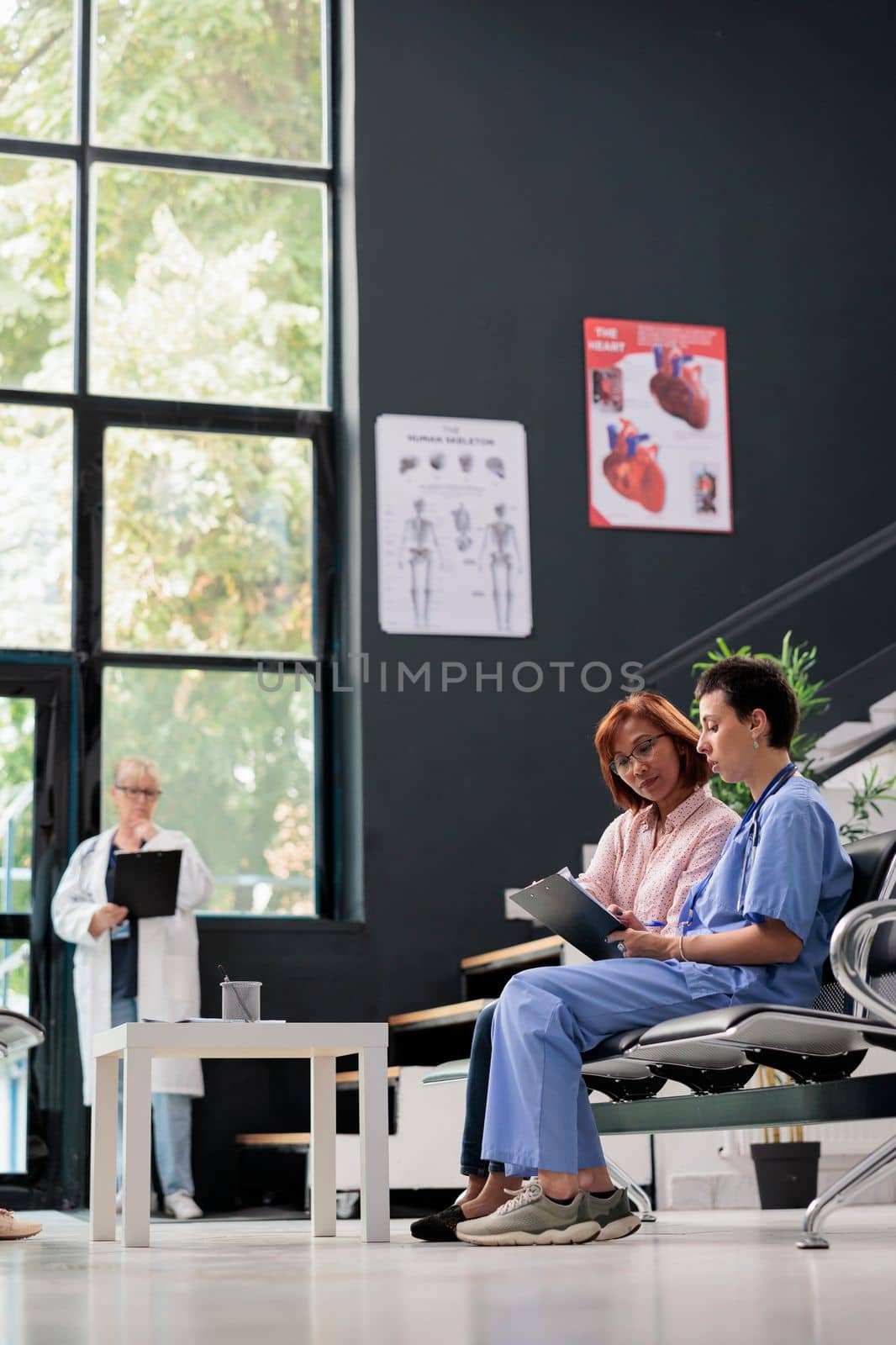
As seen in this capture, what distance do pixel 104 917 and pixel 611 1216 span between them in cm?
305

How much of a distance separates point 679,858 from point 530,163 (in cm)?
434

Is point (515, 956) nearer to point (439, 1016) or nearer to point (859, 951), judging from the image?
point (439, 1016)

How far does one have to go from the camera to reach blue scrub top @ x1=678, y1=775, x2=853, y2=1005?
307 cm

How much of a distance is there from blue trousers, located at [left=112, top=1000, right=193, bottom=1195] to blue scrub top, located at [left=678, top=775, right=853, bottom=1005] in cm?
300

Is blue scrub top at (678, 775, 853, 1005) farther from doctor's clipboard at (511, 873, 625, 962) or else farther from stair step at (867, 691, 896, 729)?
stair step at (867, 691, 896, 729)

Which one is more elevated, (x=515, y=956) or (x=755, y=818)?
(x=755, y=818)

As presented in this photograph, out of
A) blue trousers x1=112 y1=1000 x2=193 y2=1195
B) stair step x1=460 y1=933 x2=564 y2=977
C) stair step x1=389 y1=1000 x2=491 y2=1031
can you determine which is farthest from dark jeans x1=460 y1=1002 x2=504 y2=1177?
blue trousers x1=112 y1=1000 x2=193 y2=1195

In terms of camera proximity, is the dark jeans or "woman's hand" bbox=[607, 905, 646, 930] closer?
the dark jeans

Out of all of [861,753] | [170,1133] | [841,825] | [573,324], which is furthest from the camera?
[573,324]

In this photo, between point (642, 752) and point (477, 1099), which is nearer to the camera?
point (477, 1099)

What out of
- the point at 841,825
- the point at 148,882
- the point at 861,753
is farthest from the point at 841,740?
the point at 148,882

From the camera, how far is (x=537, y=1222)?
299 cm

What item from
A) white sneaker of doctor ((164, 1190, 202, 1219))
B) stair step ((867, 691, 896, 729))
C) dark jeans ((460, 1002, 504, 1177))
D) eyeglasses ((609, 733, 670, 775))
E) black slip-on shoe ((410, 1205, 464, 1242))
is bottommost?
white sneaker of doctor ((164, 1190, 202, 1219))

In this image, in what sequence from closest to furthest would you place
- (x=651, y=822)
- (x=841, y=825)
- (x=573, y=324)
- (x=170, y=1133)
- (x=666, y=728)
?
(x=666, y=728) < (x=651, y=822) < (x=170, y=1133) < (x=841, y=825) < (x=573, y=324)
